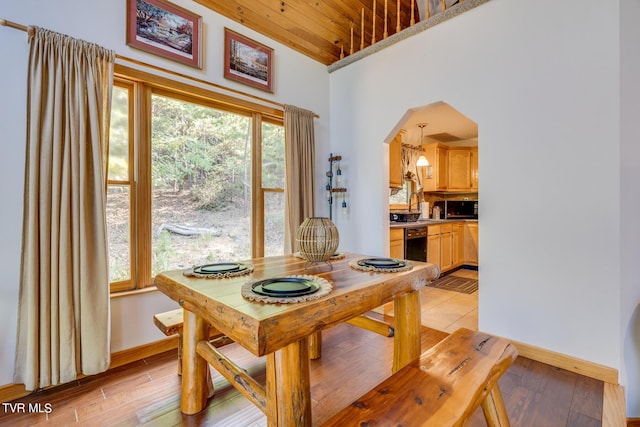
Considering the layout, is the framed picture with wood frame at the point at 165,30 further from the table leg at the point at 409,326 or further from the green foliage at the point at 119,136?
the table leg at the point at 409,326

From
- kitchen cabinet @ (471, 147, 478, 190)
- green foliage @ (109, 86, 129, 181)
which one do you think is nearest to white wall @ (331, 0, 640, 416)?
green foliage @ (109, 86, 129, 181)

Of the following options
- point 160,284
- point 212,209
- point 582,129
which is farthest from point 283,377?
point 582,129

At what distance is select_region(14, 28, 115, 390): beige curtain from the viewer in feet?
5.97

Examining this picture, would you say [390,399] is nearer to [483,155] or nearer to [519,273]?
[519,273]

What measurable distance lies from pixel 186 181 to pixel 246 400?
183 cm

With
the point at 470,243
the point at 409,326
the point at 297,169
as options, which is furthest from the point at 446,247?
the point at 409,326

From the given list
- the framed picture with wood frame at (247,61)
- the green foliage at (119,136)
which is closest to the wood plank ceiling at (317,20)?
the framed picture with wood frame at (247,61)

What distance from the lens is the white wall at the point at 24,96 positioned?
1.83 meters

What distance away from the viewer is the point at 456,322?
2980mm

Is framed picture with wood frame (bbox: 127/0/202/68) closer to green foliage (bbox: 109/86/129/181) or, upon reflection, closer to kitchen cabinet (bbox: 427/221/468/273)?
green foliage (bbox: 109/86/129/181)

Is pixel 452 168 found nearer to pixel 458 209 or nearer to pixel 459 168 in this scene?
pixel 459 168

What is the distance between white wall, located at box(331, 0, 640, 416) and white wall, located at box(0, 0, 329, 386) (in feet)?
7.13

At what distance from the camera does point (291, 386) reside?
115cm

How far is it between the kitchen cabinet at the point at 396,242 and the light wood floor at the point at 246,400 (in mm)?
1415
